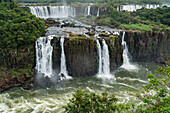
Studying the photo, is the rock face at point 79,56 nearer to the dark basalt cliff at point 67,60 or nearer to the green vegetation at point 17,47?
the dark basalt cliff at point 67,60

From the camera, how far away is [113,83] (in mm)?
24938

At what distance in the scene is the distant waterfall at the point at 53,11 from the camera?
4688 centimetres

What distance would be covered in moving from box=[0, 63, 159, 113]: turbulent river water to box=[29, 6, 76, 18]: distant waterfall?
29457mm

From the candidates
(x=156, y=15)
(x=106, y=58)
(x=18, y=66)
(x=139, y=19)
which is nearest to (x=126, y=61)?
(x=106, y=58)

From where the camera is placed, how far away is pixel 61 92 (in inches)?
878

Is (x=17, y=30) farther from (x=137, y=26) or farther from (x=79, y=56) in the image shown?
(x=137, y=26)

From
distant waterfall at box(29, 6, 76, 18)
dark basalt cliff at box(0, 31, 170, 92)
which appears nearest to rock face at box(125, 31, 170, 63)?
dark basalt cliff at box(0, 31, 170, 92)

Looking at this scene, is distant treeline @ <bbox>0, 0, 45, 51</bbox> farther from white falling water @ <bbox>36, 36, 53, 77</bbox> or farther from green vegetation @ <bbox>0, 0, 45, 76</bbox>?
white falling water @ <bbox>36, 36, 53, 77</bbox>

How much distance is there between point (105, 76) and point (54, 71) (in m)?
8.36

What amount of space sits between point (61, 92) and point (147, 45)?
20.8 metres

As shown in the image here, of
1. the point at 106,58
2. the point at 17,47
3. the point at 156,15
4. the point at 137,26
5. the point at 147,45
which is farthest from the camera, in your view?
the point at 156,15

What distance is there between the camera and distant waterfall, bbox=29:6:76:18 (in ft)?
154

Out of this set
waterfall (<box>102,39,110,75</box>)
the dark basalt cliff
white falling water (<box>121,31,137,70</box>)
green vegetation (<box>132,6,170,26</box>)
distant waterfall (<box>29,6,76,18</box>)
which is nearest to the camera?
the dark basalt cliff

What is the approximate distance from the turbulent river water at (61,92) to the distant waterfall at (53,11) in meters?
29.5
